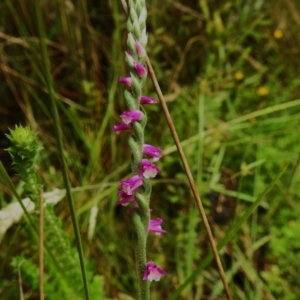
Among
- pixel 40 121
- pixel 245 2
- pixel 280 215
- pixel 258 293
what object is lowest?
pixel 258 293

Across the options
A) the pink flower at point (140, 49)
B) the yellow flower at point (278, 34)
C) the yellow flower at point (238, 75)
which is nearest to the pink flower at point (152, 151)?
the pink flower at point (140, 49)

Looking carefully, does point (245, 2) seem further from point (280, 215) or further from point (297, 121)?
point (280, 215)

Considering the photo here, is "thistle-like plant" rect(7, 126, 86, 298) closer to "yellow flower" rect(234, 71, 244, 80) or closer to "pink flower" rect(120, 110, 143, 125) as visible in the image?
"pink flower" rect(120, 110, 143, 125)

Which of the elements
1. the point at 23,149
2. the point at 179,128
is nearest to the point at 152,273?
the point at 23,149

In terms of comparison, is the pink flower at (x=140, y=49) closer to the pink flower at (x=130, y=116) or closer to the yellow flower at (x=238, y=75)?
the pink flower at (x=130, y=116)

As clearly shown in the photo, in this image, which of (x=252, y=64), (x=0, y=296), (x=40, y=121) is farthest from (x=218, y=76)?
(x=0, y=296)

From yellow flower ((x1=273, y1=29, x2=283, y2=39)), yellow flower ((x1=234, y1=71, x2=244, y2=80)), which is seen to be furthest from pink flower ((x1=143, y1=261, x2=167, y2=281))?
yellow flower ((x1=273, y1=29, x2=283, y2=39))

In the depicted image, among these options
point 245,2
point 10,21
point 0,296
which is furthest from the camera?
point 245,2
